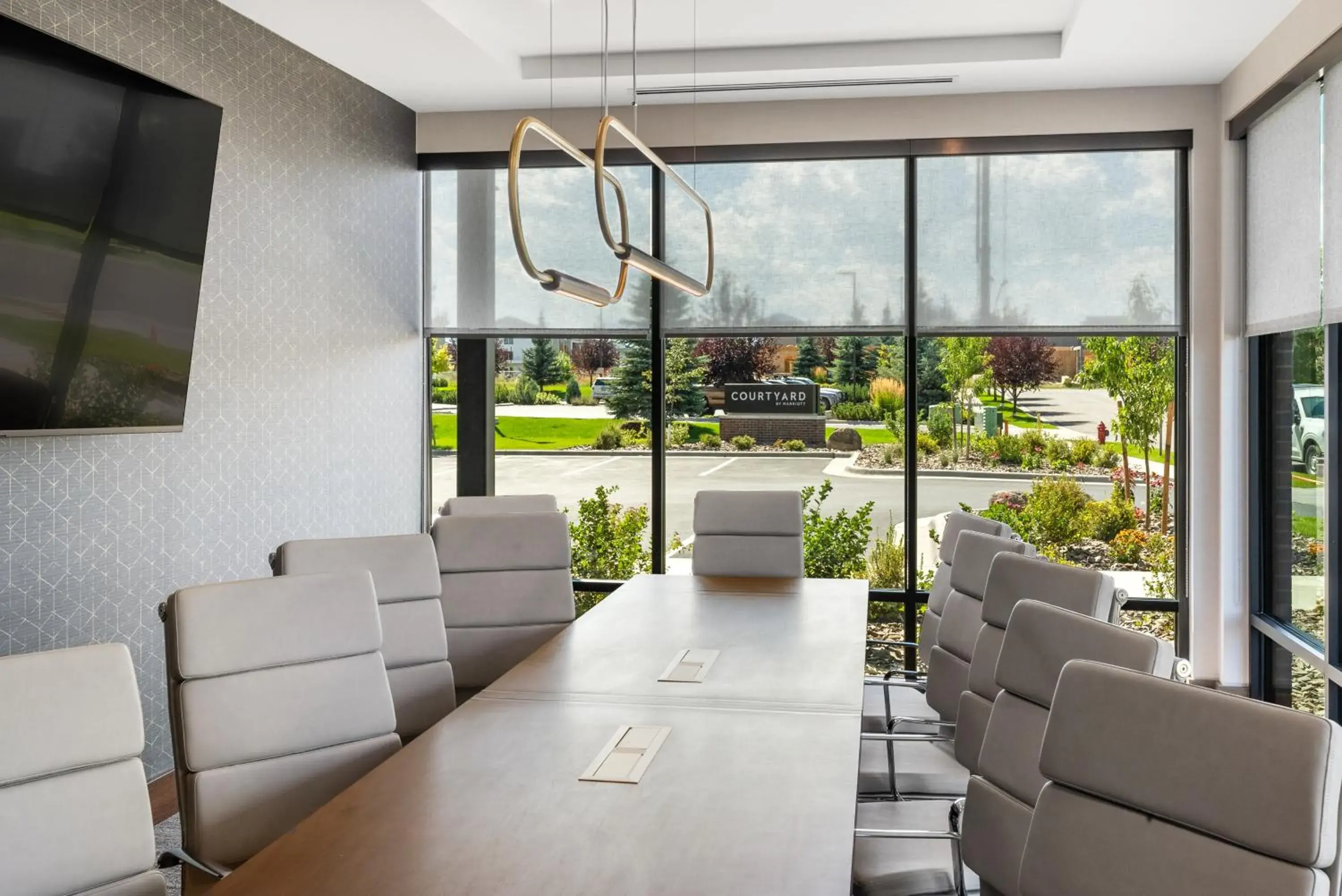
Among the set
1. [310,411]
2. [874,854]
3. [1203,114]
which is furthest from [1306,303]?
[310,411]

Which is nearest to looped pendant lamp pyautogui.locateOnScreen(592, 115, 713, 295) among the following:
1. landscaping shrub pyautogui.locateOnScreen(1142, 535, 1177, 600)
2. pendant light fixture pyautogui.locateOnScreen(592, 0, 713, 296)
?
pendant light fixture pyautogui.locateOnScreen(592, 0, 713, 296)

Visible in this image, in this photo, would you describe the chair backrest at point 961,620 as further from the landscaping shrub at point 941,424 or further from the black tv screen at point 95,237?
the black tv screen at point 95,237

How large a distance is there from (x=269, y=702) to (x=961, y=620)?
227 centimetres

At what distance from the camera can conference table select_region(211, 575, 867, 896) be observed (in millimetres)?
1828

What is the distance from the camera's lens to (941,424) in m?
6.14

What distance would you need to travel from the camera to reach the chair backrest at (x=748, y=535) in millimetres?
5148

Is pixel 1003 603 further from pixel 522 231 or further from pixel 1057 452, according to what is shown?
pixel 1057 452

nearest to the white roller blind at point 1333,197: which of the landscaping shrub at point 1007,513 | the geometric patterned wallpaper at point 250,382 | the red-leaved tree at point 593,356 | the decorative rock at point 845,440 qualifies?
the landscaping shrub at point 1007,513

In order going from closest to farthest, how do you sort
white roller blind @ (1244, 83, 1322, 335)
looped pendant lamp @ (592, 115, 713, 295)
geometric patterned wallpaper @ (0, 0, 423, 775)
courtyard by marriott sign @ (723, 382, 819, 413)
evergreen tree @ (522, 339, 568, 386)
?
looped pendant lamp @ (592, 115, 713, 295) → geometric patterned wallpaper @ (0, 0, 423, 775) → white roller blind @ (1244, 83, 1322, 335) → courtyard by marriott sign @ (723, 382, 819, 413) → evergreen tree @ (522, 339, 568, 386)

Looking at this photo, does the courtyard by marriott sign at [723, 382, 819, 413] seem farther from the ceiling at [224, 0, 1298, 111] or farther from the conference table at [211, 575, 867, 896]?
the conference table at [211, 575, 867, 896]

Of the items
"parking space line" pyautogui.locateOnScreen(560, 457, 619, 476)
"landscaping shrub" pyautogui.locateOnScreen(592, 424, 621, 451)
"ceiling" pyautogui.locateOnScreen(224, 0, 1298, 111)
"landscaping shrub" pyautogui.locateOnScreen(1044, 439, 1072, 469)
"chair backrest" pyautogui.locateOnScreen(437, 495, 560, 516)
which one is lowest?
"chair backrest" pyautogui.locateOnScreen(437, 495, 560, 516)

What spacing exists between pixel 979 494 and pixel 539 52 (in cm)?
342

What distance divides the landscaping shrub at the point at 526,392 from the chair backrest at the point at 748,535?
1.77 m

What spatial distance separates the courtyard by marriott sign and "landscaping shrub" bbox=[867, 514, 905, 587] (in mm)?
828
